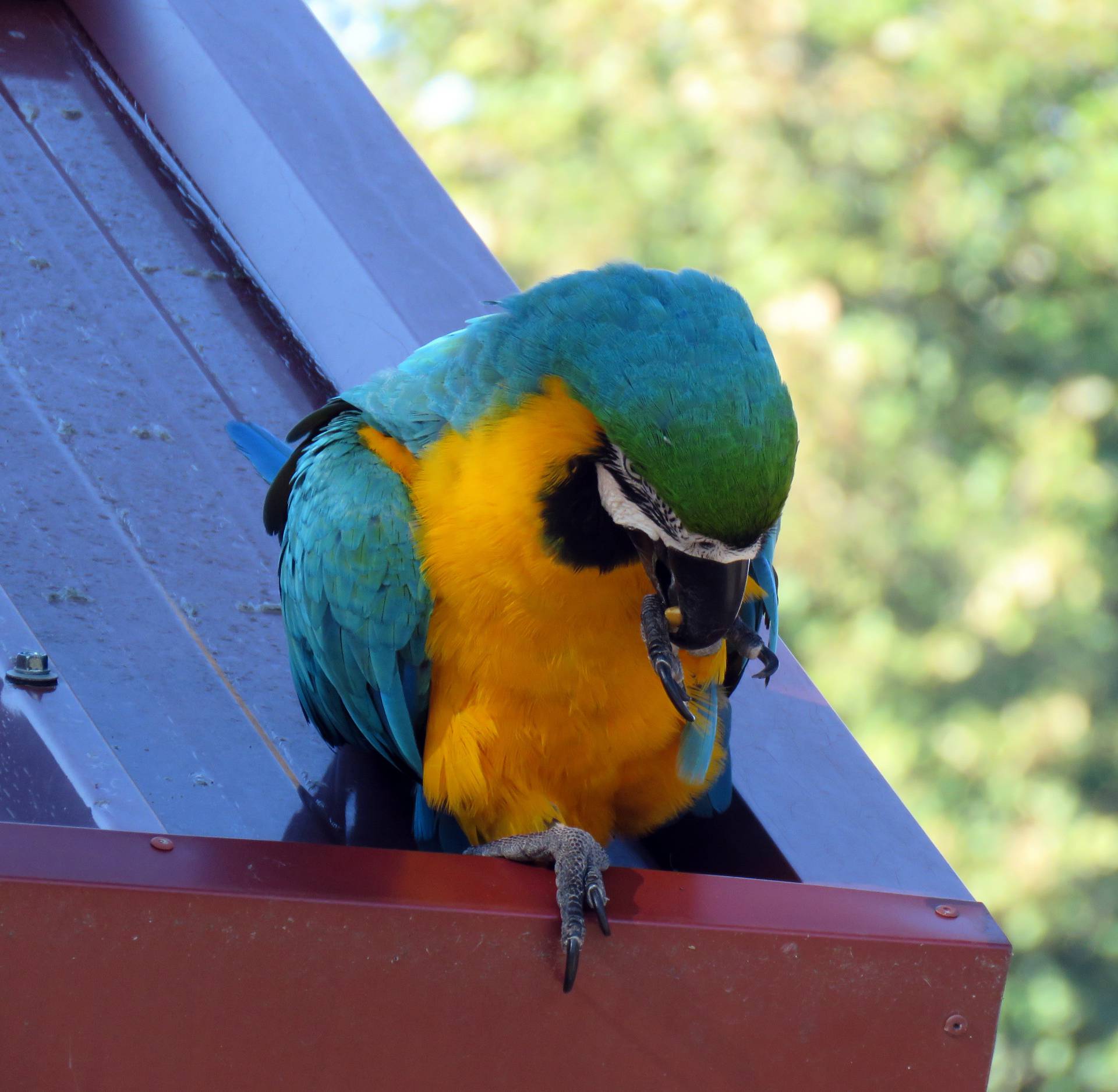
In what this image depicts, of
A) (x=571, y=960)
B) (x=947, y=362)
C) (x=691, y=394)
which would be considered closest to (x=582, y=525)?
(x=691, y=394)

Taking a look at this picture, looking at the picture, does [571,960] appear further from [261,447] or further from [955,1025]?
[261,447]

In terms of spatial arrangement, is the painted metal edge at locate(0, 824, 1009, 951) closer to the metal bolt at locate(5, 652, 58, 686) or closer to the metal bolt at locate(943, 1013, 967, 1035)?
the metal bolt at locate(943, 1013, 967, 1035)

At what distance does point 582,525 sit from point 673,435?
0.79ft

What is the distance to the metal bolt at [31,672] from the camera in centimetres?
175

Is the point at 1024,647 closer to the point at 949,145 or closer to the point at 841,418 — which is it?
the point at 841,418

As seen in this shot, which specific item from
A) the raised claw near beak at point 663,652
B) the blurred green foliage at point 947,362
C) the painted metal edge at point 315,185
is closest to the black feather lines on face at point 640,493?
the raised claw near beak at point 663,652

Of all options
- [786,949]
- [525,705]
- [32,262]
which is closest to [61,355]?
[32,262]

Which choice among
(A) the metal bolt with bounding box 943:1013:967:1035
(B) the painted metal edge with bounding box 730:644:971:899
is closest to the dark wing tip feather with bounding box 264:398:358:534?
(B) the painted metal edge with bounding box 730:644:971:899

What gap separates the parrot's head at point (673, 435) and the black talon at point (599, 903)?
0.33m

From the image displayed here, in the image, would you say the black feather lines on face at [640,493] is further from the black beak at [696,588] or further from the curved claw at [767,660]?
the curved claw at [767,660]

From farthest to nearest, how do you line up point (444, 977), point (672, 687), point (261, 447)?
point (261, 447)
point (672, 687)
point (444, 977)

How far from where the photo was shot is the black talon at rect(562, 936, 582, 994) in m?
1.35

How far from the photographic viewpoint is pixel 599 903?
1.42 m

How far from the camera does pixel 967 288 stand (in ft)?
29.2
